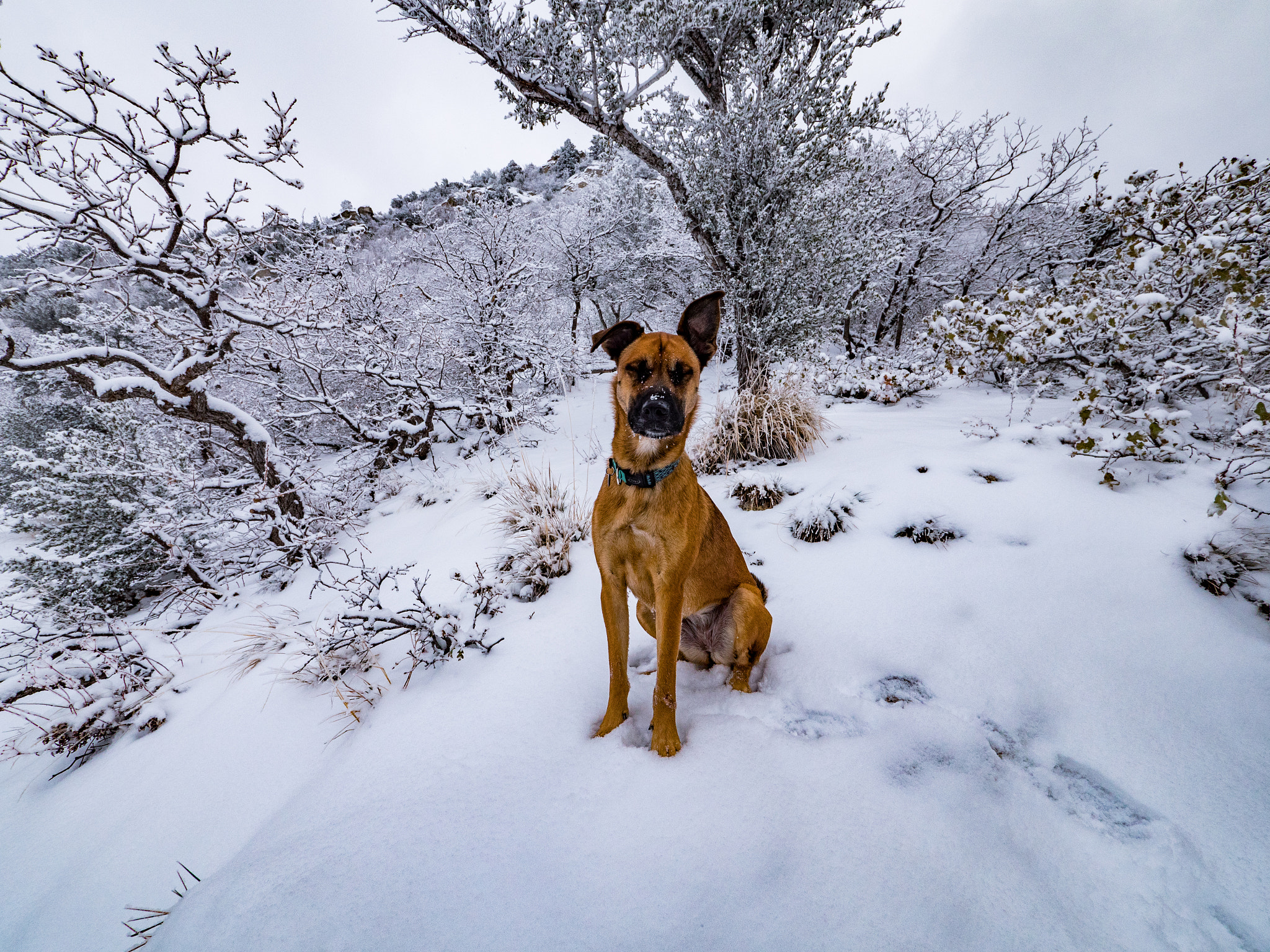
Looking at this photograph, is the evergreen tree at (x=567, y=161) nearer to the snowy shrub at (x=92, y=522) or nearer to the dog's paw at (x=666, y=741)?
the snowy shrub at (x=92, y=522)

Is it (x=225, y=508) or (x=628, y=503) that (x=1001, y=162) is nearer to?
(x=628, y=503)

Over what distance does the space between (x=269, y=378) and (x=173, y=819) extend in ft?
19.0

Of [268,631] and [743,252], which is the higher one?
[743,252]

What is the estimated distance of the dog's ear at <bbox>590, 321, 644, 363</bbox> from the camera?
185cm

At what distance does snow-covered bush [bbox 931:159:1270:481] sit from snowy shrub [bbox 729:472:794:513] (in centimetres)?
188

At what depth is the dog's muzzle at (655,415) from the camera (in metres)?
1.54

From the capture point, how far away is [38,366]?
3.27 m

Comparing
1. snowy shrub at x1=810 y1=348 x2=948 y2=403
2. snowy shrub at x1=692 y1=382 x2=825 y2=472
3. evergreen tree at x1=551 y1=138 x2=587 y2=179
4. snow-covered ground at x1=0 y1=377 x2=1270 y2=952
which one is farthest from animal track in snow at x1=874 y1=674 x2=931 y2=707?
evergreen tree at x1=551 y1=138 x2=587 y2=179

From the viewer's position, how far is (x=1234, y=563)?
1.85m

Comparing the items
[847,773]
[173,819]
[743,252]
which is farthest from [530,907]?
[743,252]

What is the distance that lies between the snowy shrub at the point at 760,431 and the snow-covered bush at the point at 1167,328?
5.50ft

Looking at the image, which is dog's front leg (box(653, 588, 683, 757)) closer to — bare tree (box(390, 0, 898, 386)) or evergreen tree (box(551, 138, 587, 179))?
bare tree (box(390, 0, 898, 386))

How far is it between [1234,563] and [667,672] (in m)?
2.62

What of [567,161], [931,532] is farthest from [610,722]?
[567,161]
